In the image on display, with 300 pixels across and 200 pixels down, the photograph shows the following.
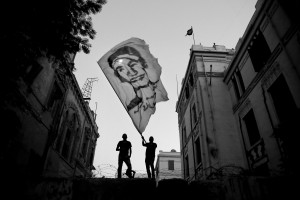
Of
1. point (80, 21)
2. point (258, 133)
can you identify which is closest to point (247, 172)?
point (258, 133)

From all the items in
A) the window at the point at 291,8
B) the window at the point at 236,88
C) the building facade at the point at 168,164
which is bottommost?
the window at the point at 291,8

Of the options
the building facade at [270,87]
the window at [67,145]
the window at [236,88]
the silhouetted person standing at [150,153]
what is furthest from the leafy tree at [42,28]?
the window at [67,145]

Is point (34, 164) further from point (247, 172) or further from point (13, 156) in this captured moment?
point (247, 172)

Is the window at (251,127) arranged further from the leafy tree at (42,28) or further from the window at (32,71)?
the window at (32,71)

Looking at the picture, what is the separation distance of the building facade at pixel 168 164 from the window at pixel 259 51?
34960 millimetres

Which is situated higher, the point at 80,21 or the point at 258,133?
the point at 80,21

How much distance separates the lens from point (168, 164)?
148 feet

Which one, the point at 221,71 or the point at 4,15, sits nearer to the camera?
the point at 4,15

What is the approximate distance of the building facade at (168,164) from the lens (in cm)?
4322

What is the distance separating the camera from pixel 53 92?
14.0 metres

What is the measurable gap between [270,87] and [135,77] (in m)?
7.21

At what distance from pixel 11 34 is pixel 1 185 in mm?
3667

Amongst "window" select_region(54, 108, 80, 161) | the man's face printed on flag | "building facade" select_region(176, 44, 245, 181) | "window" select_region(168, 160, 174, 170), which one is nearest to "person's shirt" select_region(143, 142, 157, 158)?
the man's face printed on flag

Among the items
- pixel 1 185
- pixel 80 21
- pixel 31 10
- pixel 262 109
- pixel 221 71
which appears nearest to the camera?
pixel 1 185
